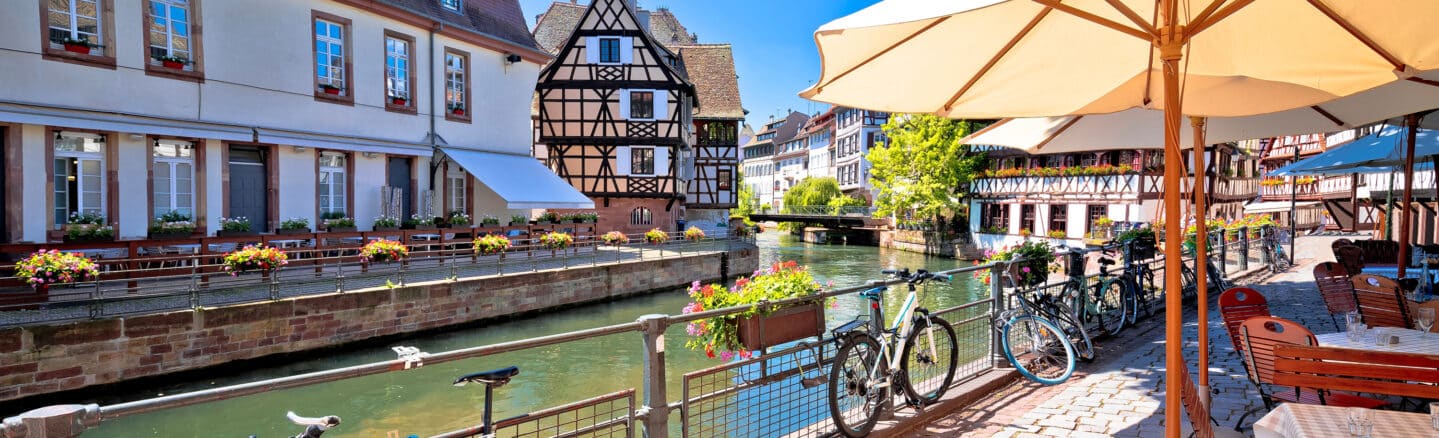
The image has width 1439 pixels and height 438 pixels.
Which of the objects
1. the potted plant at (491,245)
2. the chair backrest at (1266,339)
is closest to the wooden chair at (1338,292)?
the chair backrest at (1266,339)

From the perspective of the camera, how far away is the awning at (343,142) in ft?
50.0

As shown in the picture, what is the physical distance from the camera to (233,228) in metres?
14.2

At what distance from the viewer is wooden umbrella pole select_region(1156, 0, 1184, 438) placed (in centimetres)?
271

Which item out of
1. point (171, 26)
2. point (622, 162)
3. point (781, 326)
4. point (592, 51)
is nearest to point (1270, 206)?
point (622, 162)

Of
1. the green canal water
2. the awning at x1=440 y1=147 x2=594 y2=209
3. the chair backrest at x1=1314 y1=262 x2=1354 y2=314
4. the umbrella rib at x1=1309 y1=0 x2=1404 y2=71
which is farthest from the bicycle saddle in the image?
the awning at x1=440 y1=147 x2=594 y2=209

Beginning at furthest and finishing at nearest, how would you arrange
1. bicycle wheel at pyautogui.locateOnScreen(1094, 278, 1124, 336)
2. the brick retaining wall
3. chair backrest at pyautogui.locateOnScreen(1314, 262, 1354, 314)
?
the brick retaining wall
bicycle wheel at pyautogui.locateOnScreen(1094, 278, 1124, 336)
chair backrest at pyautogui.locateOnScreen(1314, 262, 1354, 314)

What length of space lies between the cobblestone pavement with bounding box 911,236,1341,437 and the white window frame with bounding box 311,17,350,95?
1583cm

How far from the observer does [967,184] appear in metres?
38.5

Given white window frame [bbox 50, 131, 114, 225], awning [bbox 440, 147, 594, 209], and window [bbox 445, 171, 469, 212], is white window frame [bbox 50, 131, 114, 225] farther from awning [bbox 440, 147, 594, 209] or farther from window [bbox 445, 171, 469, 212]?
window [bbox 445, 171, 469, 212]

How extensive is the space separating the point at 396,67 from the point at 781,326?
16697 millimetres

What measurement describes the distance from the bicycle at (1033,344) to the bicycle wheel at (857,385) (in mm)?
1628

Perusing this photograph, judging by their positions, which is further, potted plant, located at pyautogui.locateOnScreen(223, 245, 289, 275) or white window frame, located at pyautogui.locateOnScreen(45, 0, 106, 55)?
white window frame, located at pyautogui.locateOnScreen(45, 0, 106, 55)

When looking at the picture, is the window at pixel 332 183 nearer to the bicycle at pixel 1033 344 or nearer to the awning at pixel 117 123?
the awning at pixel 117 123

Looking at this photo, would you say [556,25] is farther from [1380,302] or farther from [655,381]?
[655,381]
